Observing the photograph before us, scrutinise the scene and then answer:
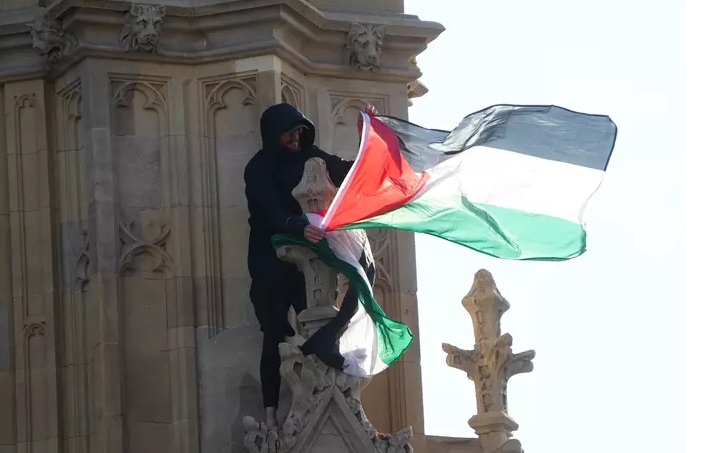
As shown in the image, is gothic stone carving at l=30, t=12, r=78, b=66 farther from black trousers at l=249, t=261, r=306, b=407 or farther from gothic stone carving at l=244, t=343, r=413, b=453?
gothic stone carving at l=244, t=343, r=413, b=453

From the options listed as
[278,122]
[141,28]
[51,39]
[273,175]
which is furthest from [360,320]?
[51,39]

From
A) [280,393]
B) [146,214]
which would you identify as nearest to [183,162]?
[146,214]

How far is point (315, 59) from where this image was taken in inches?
1064

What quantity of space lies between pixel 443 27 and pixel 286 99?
1511 mm

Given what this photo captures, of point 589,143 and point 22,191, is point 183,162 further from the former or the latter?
point 589,143

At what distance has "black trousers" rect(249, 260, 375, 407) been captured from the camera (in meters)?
25.5

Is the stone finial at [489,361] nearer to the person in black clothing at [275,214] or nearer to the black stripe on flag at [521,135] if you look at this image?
the black stripe on flag at [521,135]

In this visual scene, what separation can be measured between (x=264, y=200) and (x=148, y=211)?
3.56 feet

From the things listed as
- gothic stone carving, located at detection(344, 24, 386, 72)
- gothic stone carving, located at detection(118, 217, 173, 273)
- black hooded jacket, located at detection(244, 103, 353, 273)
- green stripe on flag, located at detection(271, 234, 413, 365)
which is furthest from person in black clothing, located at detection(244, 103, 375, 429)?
gothic stone carving, located at detection(344, 24, 386, 72)

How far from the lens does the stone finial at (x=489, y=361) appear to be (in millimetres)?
26281

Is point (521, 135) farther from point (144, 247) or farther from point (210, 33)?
point (144, 247)

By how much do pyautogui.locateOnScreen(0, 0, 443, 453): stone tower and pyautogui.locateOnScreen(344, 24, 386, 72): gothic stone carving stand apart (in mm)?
11

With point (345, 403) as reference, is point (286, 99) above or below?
above

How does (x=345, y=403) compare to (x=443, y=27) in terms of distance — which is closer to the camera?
(x=345, y=403)
